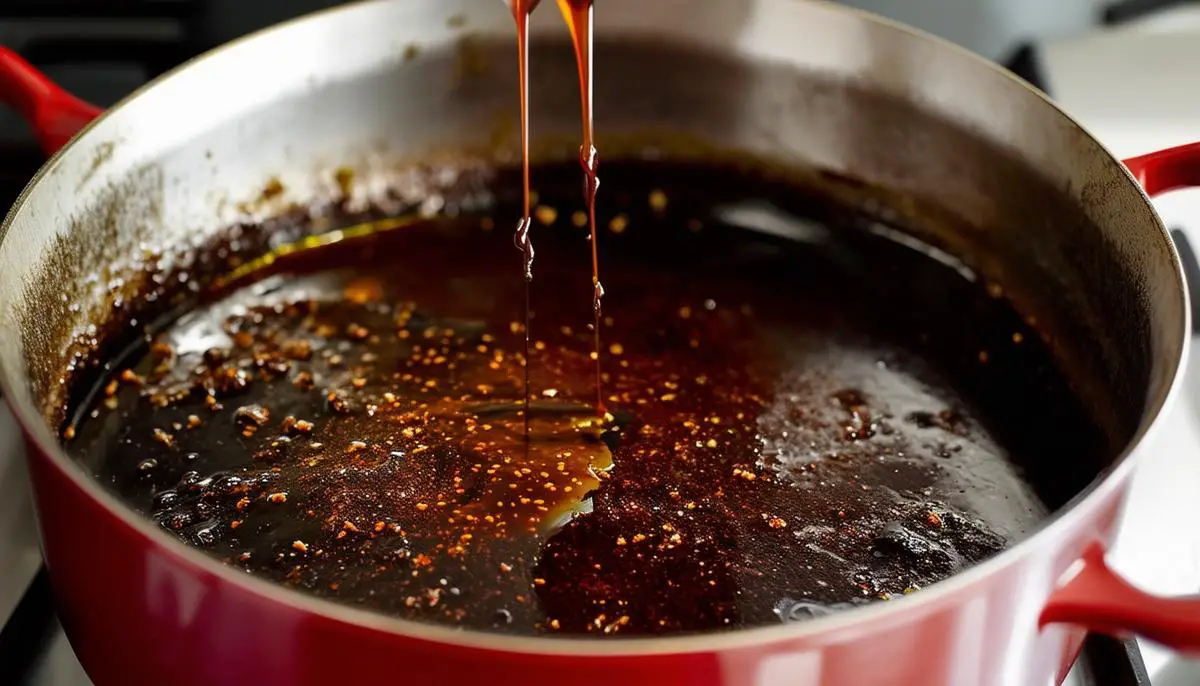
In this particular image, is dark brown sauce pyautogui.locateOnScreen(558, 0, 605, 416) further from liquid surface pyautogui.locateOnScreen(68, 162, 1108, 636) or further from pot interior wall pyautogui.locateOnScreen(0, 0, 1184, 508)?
pot interior wall pyautogui.locateOnScreen(0, 0, 1184, 508)

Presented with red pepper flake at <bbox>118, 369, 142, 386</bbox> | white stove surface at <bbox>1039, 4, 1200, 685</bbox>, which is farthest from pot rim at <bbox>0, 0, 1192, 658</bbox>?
red pepper flake at <bbox>118, 369, 142, 386</bbox>

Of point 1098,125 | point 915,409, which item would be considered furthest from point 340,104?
point 1098,125

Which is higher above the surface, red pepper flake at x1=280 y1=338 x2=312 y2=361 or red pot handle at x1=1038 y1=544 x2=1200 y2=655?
red pot handle at x1=1038 y1=544 x2=1200 y2=655

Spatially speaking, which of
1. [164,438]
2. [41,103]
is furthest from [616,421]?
[41,103]

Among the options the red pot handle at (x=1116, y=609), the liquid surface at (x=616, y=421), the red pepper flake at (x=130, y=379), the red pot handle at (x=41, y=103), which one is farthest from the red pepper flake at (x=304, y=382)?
the red pot handle at (x=1116, y=609)

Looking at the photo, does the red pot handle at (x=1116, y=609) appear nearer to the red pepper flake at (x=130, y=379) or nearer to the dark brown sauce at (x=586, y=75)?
the dark brown sauce at (x=586, y=75)

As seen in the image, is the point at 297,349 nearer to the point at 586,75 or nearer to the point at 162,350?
the point at 162,350
